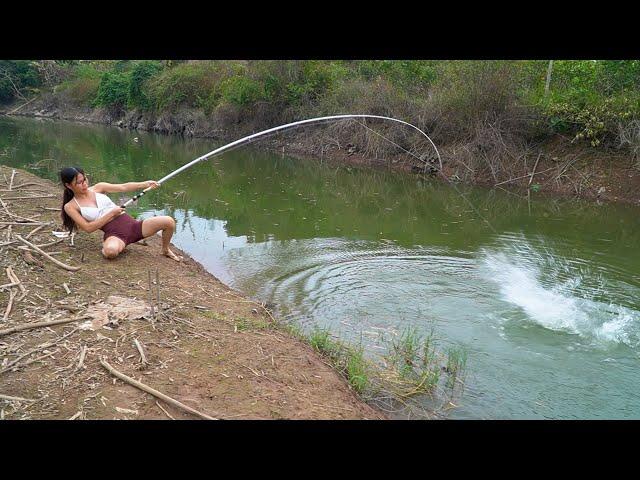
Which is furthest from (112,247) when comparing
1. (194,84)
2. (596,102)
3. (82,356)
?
(194,84)

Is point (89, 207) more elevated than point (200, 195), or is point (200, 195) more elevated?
point (89, 207)

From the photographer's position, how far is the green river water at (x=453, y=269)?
4664 millimetres

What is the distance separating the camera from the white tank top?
5.18m

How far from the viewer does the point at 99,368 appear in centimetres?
340

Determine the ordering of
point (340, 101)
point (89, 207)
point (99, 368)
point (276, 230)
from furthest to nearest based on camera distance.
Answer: point (340, 101) < point (276, 230) < point (89, 207) < point (99, 368)

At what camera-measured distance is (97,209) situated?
5.23 meters

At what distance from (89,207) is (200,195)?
725cm

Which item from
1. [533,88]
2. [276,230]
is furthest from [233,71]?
[276,230]

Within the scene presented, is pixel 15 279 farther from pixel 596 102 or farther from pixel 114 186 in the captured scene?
pixel 596 102

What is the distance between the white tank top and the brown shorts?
0.20m

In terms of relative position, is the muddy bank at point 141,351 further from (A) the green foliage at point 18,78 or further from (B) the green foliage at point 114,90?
(A) the green foliage at point 18,78

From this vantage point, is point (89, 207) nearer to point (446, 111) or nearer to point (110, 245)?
point (110, 245)

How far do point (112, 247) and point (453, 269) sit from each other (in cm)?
452

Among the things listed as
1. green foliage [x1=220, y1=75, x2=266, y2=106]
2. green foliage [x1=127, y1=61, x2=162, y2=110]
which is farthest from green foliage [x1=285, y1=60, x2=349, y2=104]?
green foliage [x1=127, y1=61, x2=162, y2=110]
